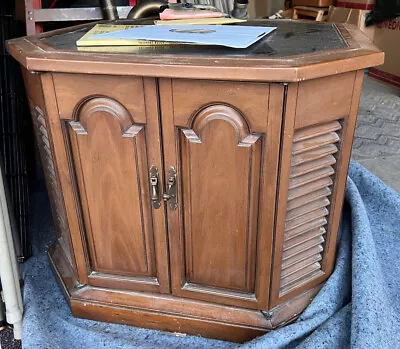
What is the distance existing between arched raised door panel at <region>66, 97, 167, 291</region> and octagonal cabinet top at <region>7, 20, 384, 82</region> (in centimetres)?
8

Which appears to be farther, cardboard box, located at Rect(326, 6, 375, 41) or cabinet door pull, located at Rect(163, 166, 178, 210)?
cardboard box, located at Rect(326, 6, 375, 41)

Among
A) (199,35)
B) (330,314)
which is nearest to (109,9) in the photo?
(199,35)

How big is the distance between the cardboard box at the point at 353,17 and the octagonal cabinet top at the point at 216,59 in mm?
2764

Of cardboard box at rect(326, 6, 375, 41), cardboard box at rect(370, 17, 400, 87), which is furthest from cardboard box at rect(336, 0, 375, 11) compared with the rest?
cardboard box at rect(370, 17, 400, 87)

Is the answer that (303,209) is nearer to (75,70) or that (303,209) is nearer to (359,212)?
(359,212)

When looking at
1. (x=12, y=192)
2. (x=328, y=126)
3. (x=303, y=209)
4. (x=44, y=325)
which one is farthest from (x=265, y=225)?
(x=12, y=192)

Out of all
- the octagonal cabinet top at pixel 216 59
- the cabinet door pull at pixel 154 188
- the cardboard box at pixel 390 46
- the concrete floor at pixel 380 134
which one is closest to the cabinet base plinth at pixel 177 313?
the cabinet door pull at pixel 154 188

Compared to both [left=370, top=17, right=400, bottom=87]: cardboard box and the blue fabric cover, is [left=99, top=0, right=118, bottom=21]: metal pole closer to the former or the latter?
the blue fabric cover

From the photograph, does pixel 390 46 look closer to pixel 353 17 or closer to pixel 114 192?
pixel 353 17

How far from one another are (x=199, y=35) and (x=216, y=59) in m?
0.14

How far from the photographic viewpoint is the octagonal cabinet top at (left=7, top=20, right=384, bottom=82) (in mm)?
644

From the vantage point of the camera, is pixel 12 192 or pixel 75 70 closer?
pixel 75 70

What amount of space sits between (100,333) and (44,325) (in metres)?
0.13

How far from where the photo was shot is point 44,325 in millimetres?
947
